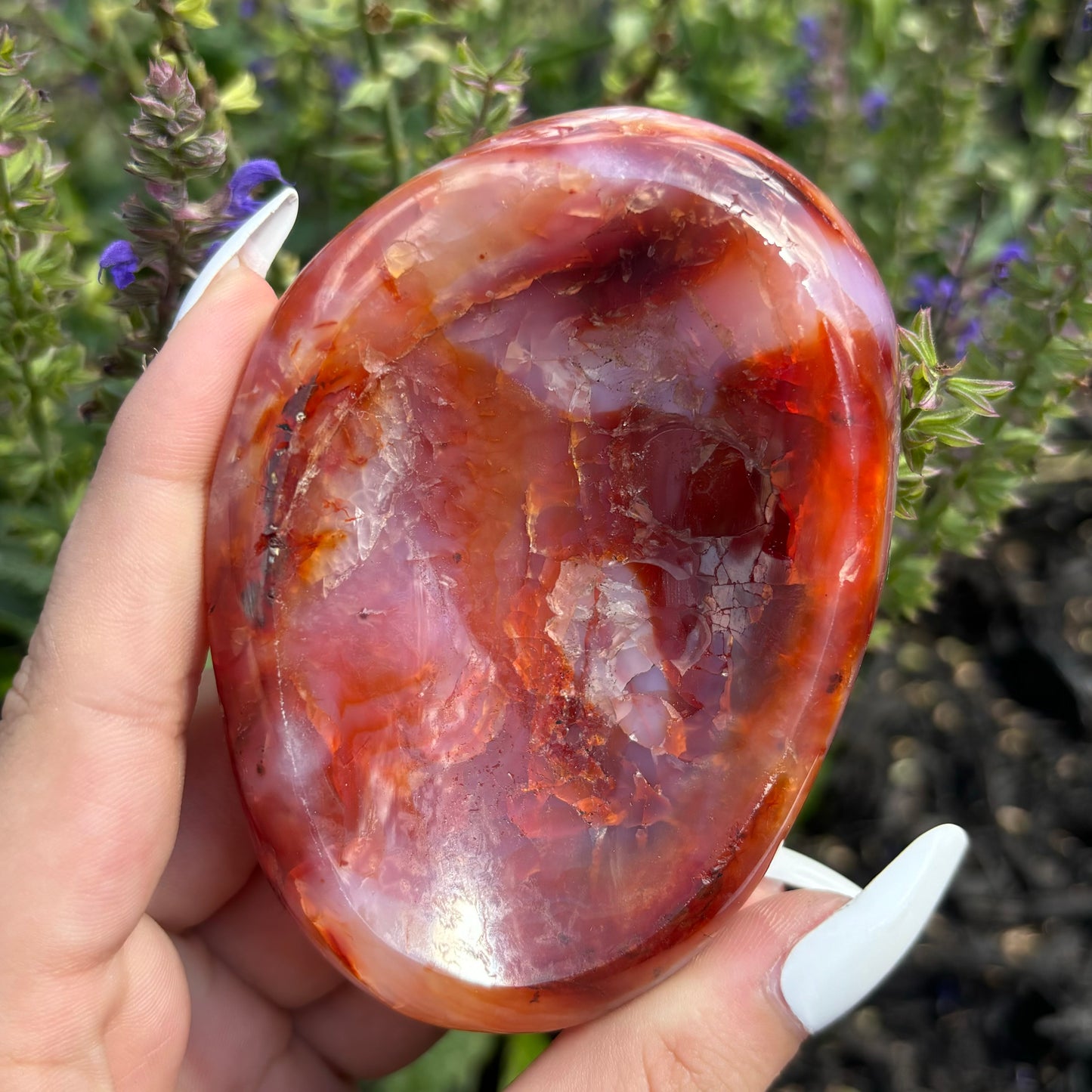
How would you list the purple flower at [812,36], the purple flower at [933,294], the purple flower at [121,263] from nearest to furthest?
1. the purple flower at [121,263]
2. the purple flower at [933,294]
3. the purple flower at [812,36]

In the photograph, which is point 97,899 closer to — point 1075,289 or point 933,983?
point 1075,289

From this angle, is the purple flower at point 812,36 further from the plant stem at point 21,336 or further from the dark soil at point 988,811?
the plant stem at point 21,336

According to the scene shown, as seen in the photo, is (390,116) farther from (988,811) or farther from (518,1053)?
(988,811)

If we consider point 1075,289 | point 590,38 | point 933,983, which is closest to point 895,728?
point 933,983

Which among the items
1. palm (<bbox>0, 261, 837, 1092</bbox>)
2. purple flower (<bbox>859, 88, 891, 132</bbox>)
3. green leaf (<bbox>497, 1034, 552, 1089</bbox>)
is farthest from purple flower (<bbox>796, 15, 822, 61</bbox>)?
green leaf (<bbox>497, 1034, 552, 1089</bbox>)

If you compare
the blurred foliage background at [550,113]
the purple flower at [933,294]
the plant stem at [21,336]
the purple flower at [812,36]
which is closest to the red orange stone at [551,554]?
the blurred foliage background at [550,113]

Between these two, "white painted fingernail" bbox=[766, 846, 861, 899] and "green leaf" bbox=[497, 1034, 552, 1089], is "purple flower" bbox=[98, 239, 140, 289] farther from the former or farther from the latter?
"green leaf" bbox=[497, 1034, 552, 1089]

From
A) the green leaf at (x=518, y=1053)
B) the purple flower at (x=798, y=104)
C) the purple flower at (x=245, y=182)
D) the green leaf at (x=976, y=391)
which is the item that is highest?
the purple flower at (x=245, y=182)
